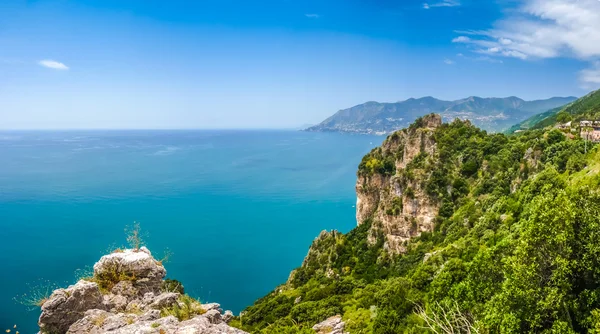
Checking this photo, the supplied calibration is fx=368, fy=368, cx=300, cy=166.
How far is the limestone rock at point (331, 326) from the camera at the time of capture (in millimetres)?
24850

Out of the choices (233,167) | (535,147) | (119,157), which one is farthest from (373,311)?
(119,157)

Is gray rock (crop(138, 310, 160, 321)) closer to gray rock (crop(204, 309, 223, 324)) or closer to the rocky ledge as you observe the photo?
the rocky ledge

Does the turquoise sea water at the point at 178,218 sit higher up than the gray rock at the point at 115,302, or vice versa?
the gray rock at the point at 115,302

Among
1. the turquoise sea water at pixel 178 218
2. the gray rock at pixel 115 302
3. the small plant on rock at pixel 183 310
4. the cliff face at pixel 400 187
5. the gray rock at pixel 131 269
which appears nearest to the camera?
the small plant on rock at pixel 183 310

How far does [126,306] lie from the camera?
49.4 ft

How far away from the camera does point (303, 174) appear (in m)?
138

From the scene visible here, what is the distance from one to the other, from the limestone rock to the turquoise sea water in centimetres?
2130

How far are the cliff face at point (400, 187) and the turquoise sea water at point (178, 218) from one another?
22.1 meters

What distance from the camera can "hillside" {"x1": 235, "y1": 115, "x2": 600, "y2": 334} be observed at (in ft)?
38.2

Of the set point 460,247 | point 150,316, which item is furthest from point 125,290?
point 460,247

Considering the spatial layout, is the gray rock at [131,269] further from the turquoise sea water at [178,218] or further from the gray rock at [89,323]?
the turquoise sea water at [178,218]

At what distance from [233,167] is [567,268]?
471 ft

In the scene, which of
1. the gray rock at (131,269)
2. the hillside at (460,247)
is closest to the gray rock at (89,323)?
the gray rock at (131,269)

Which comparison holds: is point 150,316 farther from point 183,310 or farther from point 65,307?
point 65,307
